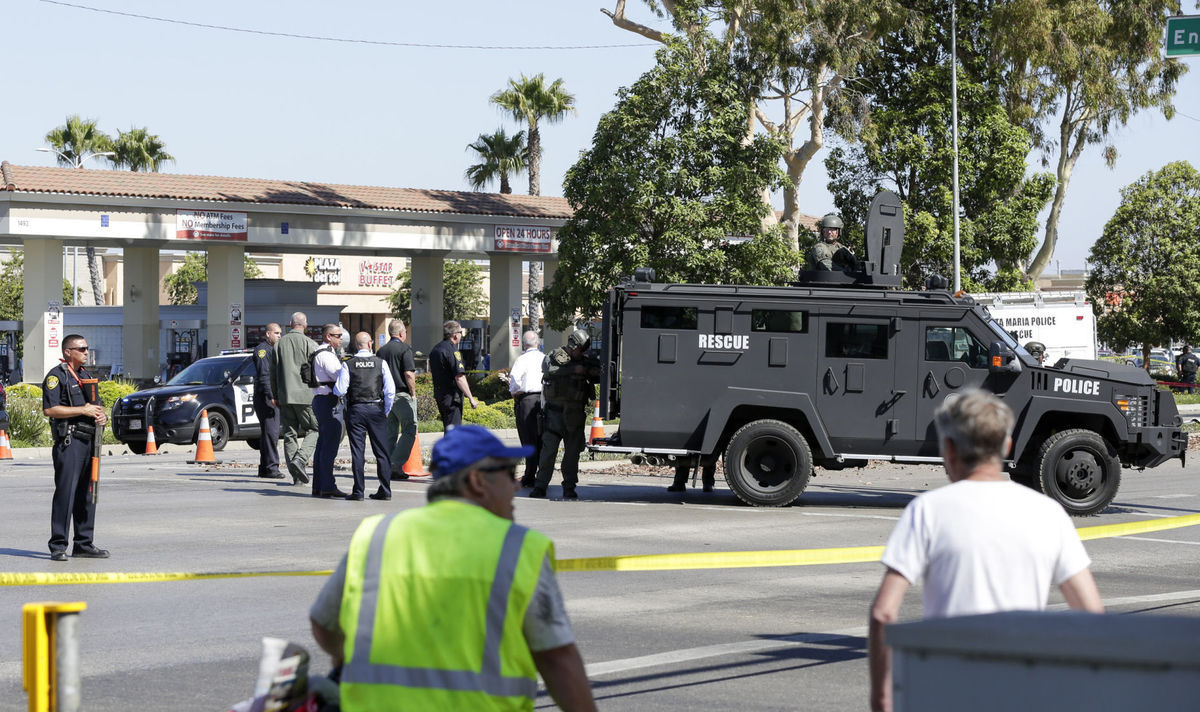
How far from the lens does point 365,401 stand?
48.7ft

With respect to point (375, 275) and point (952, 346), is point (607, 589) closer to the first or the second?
point (952, 346)

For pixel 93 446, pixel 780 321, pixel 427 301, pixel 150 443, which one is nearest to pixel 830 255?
pixel 780 321

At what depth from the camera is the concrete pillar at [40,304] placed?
35.7 m

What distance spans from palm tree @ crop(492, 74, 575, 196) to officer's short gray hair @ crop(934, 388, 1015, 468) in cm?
5111

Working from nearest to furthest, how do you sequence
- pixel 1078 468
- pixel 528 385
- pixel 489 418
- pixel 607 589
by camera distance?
pixel 607 589 → pixel 1078 468 → pixel 528 385 → pixel 489 418

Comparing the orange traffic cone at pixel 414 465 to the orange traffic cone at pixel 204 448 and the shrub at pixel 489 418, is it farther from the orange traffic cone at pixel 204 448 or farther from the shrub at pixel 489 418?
the shrub at pixel 489 418

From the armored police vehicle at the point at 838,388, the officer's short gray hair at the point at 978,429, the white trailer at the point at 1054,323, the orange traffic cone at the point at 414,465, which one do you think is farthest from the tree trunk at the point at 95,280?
the officer's short gray hair at the point at 978,429

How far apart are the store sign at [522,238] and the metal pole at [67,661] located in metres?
40.6

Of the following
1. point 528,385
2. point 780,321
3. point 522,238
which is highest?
point 522,238

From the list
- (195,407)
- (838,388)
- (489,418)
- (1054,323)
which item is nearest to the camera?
(838,388)

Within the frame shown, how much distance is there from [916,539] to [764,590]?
5.80 meters

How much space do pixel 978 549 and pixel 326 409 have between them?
11.7 metres

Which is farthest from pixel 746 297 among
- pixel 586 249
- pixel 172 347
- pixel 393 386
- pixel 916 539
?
pixel 172 347

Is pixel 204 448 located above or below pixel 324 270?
below
